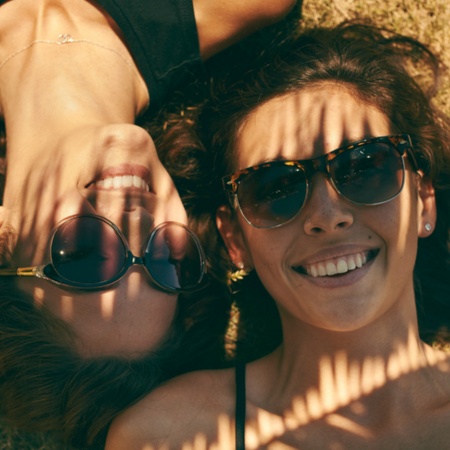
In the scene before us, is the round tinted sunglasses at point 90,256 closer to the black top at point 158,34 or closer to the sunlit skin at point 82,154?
the sunlit skin at point 82,154

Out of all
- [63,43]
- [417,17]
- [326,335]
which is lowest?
[326,335]

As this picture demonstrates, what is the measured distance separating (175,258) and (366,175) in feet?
3.41

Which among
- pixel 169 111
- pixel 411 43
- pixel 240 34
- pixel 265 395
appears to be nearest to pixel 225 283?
pixel 265 395

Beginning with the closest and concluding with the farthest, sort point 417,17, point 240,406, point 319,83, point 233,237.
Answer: point 319,83, point 240,406, point 233,237, point 417,17

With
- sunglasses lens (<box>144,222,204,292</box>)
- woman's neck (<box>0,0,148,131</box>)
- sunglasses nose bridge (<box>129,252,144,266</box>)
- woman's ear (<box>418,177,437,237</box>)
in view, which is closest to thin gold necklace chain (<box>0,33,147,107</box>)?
woman's neck (<box>0,0,148,131</box>)

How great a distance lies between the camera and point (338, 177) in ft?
10.6

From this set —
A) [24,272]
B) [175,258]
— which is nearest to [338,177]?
[175,258]

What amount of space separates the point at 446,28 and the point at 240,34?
4.64 feet

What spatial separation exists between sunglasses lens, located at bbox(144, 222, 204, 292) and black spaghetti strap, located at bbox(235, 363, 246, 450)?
2.08 ft

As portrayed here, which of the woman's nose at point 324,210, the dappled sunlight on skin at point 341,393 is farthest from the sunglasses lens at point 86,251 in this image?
the dappled sunlight on skin at point 341,393

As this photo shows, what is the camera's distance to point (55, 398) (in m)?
3.47

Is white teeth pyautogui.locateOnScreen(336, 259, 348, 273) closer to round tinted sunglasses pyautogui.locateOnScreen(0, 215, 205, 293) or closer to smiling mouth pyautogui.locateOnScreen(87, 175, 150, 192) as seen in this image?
round tinted sunglasses pyautogui.locateOnScreen(0, 215, 205, 293)

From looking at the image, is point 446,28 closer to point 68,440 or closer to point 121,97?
point 121,97

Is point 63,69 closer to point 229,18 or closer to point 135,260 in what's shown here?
point 229,18
